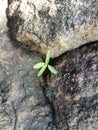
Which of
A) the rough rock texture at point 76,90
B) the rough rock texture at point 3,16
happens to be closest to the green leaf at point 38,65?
the rough rock texture at point 76,90

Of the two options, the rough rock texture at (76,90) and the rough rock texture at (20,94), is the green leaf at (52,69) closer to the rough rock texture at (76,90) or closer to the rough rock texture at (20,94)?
the rough rock texture at (76,90)

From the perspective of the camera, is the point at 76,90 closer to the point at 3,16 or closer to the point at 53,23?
the point at 53,23

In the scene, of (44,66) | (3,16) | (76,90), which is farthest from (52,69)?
(3,16)

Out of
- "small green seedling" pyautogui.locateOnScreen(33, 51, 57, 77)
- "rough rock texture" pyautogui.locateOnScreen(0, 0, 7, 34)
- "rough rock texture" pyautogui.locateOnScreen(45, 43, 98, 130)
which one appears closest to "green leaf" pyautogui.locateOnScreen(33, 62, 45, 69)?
"small green seedling" pyautogui.locateOnScreen(33, 51, 57, 77)

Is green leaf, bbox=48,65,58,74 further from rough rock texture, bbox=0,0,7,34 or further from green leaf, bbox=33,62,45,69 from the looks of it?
rough rock texture, bbox=0,0,7,34

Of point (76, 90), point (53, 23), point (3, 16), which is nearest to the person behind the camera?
point (76, 90)

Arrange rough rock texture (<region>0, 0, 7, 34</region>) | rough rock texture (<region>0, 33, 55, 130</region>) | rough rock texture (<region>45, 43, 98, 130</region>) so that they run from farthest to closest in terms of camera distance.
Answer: rough rock texture (<region>0, 0, 7, 34</region>) → rough rock texture (<region>0, 33, 55, 130</region>) → rough rock texture (<region>45, 43, 98, 130</region>)
